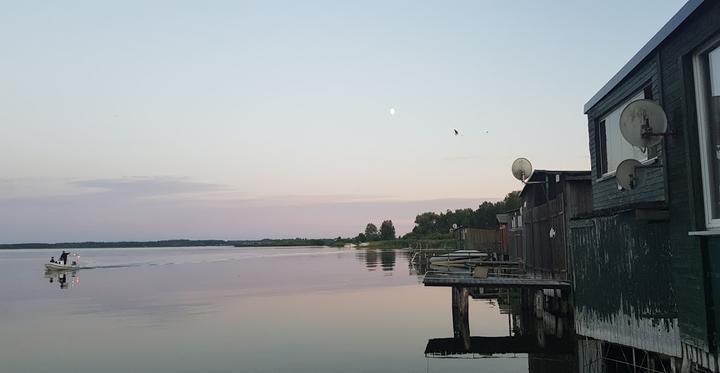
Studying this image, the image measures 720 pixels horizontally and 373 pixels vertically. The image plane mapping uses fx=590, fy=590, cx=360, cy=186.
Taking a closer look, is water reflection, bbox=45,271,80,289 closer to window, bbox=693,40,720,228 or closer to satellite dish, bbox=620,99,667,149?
satellite dish, bbox=620,99,667,149

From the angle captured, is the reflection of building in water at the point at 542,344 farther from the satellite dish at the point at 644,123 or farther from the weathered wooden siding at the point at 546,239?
the satellite dish at the point at 644,123

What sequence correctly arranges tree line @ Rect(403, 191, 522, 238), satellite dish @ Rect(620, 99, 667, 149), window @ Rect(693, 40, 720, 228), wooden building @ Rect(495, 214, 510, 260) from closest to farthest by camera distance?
1. window @ Rect(693, 40, 720, 228)
2. satellite dish @ Rect(620, 99, 667, 149)
3. wooden building @ Rect(495, 214, 510, 260)
4. tree line @ Rect(403, 191, 522, 238)

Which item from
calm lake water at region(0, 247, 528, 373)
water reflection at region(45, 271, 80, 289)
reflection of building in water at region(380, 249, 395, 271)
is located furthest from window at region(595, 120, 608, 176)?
reflection of building in water at region(380, 249, 395, 271)

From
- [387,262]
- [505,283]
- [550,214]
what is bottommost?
[387,262]

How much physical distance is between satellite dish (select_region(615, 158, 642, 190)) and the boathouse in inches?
3.9

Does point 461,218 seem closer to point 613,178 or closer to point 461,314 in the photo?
point 461,314

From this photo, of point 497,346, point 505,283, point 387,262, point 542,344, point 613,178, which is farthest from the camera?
point 387,262

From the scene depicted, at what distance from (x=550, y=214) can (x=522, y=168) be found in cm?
303

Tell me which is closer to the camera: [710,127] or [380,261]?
[710,127]

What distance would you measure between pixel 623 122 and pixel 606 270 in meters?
3.98

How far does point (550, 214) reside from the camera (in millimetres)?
22969

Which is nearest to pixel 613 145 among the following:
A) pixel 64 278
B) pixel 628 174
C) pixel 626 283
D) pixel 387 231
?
pixel 628 174

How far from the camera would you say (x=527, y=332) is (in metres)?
23.2

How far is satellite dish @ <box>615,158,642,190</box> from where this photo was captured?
10109mm
